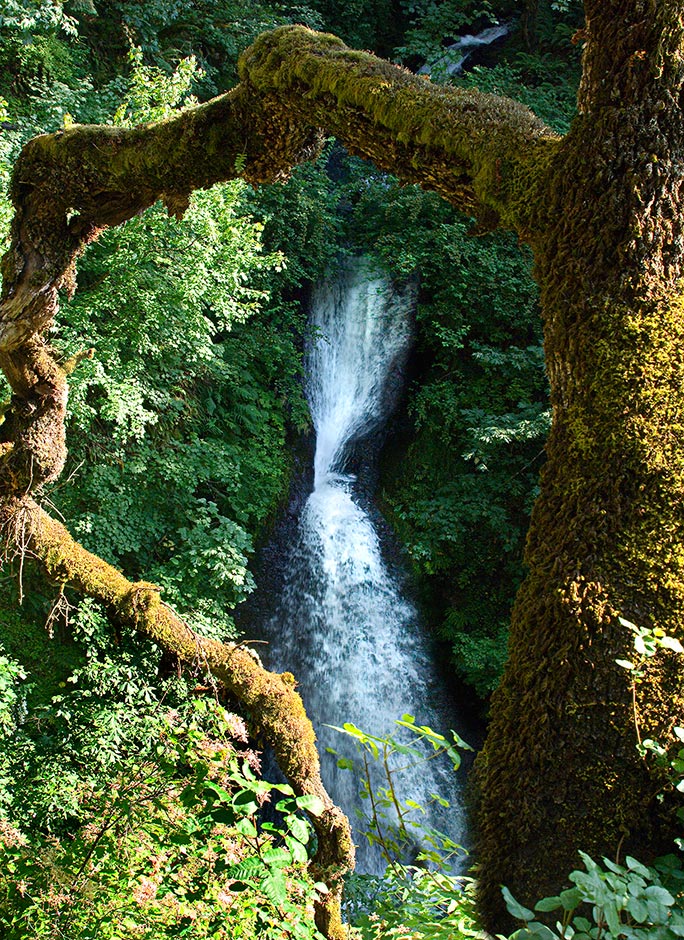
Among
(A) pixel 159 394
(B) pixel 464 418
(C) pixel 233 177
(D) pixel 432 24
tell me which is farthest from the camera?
(D) pixel 432 24

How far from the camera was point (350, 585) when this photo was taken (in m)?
7.50

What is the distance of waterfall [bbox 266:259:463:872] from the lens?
685 cm

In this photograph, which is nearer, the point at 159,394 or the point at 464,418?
the point at 159,394

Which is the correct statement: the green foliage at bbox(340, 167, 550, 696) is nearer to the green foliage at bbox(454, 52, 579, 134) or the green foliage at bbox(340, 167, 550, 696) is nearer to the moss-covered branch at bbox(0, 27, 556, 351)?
the green foliage at bbox(454, 52, 579, 134)

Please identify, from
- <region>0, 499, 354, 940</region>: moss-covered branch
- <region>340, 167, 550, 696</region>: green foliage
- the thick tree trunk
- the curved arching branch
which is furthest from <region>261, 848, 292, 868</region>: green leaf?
<region>340, 167, 550, 696</region>: green foliage

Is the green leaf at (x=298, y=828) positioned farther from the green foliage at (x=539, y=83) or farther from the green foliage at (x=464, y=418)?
the green foliage at (x=539, y=83)

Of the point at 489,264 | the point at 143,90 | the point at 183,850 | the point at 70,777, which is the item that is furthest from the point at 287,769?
the point at 489,264

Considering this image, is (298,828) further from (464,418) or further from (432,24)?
(432,24)

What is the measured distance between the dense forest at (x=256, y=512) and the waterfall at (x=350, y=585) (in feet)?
1.09

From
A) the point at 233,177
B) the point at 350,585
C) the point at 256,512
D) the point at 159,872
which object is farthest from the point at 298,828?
the point at 350,585

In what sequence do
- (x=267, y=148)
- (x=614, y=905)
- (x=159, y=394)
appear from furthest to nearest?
(x=159, y=394) → (x=267, y=148) → (x=614, y=905)

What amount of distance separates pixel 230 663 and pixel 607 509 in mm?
3308

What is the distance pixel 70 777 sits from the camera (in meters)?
4.63

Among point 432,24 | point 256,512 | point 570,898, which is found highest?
point 432,24
